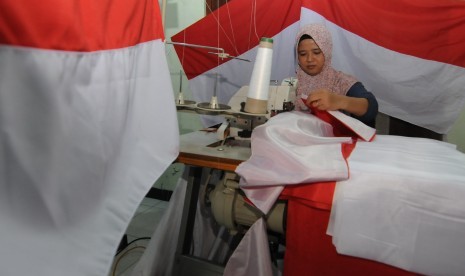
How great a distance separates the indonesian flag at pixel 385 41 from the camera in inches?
61.1

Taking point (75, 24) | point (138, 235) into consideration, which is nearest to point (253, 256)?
point (75, 24)

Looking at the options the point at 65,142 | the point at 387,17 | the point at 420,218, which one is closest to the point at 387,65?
the point at 387,17

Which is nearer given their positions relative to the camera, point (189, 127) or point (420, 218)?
point (420, 218)

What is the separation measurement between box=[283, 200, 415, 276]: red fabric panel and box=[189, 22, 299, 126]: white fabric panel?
1.09 metres

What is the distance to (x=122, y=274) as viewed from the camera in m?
1.53

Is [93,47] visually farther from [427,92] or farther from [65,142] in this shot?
[427,92]

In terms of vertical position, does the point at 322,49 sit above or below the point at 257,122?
above

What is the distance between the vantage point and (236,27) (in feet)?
6.17

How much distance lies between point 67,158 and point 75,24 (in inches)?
9.8

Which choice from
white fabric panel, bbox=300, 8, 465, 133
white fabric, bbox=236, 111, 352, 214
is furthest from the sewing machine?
white fabric panel, bbox=300, 8, 465, 133

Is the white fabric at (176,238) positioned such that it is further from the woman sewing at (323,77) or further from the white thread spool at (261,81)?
the woman sewing at (323,77)

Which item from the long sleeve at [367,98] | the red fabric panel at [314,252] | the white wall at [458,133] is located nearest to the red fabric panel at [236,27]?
the long sleeve at [367,98]

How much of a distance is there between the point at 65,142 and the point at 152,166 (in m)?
0.25

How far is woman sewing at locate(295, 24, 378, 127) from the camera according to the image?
1396 mm
